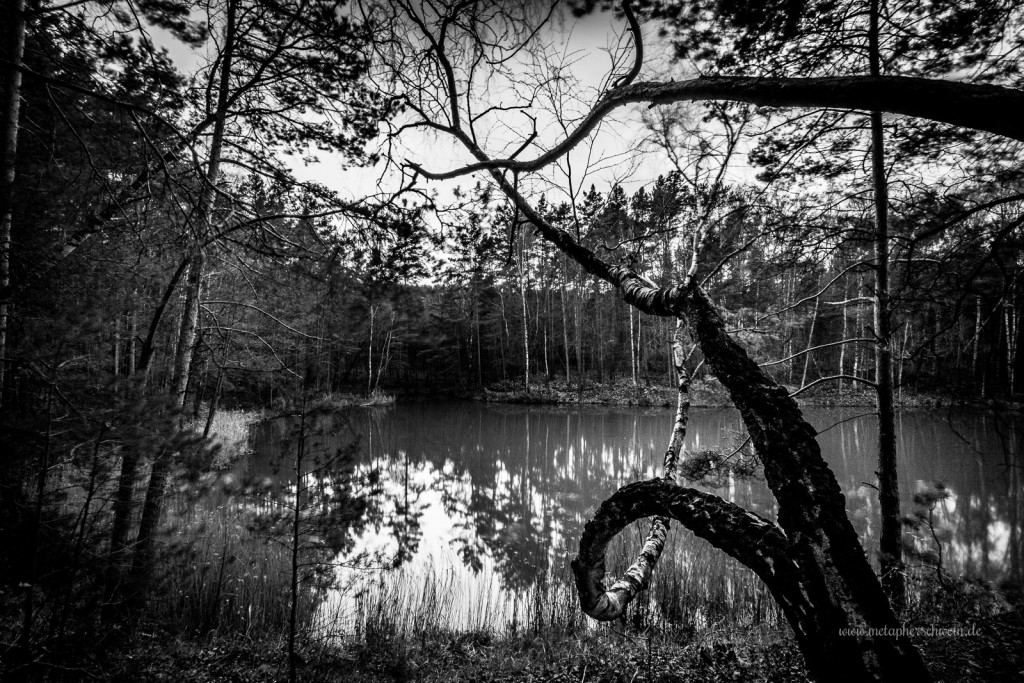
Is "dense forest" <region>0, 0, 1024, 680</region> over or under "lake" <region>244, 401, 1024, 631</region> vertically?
over

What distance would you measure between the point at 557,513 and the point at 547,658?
14.3 feet

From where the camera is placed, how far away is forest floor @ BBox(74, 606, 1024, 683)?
3.05 meters

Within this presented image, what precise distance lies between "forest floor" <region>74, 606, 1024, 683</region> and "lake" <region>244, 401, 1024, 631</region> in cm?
55

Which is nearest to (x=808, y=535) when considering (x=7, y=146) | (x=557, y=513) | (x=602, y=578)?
(x=602, y=578)

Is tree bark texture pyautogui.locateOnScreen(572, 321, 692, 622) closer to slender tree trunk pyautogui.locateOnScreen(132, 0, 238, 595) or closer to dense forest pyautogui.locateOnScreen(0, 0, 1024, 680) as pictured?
dense forest pyautogui.locateOnScreen(0, 0, 1024, 680)

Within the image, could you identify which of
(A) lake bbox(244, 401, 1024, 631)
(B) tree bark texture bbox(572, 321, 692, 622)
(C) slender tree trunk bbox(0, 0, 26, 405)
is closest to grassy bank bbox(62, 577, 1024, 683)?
(A) lake bbox(244, 401, 1024, 631)

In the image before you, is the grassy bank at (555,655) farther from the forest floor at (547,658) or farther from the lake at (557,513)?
the lake at (557,513)

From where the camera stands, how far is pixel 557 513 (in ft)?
26.3

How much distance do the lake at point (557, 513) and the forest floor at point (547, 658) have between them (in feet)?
1.80

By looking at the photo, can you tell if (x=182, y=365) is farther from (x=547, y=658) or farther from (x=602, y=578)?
(x=602, y=578)

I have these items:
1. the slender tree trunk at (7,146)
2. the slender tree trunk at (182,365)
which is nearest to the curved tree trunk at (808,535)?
the slender tree trunk at (182,365)

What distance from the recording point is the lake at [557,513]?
4.74 meters

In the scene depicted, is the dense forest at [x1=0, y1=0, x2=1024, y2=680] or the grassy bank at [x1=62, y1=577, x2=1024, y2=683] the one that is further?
the grassy bank at [x1=62, y1=577, x2=1024, y2=683]

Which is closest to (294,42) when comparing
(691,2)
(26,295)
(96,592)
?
(691,2)
